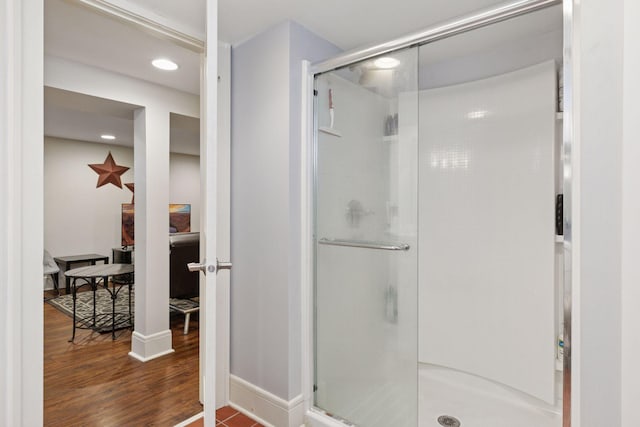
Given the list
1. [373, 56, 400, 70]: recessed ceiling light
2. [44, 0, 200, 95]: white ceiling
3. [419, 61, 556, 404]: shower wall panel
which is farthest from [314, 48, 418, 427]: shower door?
[44, 0, 200, 95]: white ceiling

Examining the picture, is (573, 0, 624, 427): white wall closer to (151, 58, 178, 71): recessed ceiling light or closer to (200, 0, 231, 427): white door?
(200, 0, 231, 427): white door

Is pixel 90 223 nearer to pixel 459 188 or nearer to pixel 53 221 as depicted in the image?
pixel 53 221

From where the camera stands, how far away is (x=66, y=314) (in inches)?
157

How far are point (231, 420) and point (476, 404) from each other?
1435 millimetres

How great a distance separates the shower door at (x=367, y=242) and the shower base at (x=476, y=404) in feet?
1.55

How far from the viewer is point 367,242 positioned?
1.87m

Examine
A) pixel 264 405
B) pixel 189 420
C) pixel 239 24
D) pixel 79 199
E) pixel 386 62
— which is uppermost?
pixel 239 24

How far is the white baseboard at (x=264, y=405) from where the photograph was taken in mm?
1882

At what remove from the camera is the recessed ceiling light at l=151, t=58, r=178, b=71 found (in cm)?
241

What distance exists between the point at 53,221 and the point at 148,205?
3.66m

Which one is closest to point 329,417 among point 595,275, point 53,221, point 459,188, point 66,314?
point 595,275

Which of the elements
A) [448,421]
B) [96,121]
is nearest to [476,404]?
[448,421]
